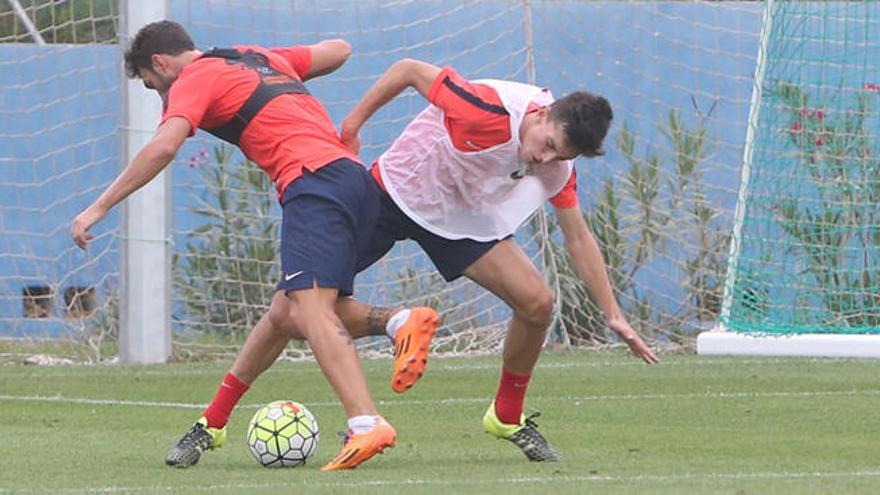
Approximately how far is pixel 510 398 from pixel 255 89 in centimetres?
159

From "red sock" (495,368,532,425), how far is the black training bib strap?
1.42m

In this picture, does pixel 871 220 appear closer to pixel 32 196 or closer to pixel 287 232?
pixel 32 196

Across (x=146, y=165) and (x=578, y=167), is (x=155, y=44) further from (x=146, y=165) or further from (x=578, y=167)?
(x=578, y=167)

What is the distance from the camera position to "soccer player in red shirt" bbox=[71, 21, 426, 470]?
7688 millimetres

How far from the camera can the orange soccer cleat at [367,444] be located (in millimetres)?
7527

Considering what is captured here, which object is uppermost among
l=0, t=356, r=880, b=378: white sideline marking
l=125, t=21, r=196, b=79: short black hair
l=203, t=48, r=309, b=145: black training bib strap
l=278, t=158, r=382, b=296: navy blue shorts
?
l=125, t=21, r=196, b=79: short black hair

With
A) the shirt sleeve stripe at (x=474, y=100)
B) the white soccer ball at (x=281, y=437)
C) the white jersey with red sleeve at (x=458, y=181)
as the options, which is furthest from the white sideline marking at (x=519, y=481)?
the shirt sleeve stripe at (x=474, y=100)

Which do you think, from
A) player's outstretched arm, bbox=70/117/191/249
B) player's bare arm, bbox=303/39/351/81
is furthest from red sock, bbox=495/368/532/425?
player's outstretched arm, bbox=70/117/191/249

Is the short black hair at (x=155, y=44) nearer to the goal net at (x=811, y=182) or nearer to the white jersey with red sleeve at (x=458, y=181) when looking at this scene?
the white jersey with red sleeve at (x=458, y=181)

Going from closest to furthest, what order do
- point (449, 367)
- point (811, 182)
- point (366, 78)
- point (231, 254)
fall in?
point (449, 367) < point (811, 182) < point (231, 254) < point (366, 78)

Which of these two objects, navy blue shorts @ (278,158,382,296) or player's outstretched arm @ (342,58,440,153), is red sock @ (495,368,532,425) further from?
player's outstretched arm @ (342,58,440,153)

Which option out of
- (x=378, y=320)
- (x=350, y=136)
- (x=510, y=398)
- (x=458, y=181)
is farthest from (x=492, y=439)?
(x=350, y=136)

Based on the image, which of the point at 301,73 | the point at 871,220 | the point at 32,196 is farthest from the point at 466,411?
the point at 32,196

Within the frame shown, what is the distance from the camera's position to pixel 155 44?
8.22 m
